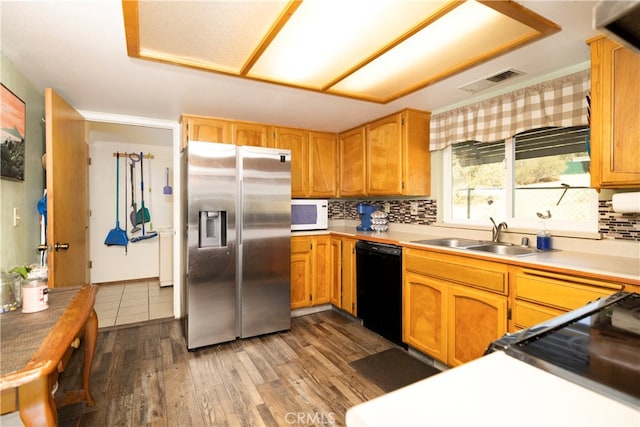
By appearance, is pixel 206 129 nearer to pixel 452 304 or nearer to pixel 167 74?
pixel 167 74

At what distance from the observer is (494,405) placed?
502 mm

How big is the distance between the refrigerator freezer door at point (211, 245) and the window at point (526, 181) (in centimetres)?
201

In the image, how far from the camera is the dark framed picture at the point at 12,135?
1772 millimetres

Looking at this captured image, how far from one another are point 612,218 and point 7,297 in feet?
10.4

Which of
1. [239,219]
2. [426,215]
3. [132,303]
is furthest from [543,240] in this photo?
[132,303]

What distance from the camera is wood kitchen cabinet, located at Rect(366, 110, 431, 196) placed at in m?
2.99

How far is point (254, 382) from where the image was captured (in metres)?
2.18

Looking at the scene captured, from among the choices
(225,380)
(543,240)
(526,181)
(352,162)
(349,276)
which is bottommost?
(225,380)

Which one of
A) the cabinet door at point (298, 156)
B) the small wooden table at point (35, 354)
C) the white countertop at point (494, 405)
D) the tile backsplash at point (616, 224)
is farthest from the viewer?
the cabinet door at point (298, 156)

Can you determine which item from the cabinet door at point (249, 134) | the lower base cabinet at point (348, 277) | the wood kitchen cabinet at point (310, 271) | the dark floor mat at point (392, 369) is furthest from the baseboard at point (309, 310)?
the cabinet door at point (249, 134)

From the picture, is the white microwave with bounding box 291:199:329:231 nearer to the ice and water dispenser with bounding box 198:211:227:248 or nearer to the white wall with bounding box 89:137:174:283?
the ice and water dispenser with bounding box 198:211:227:248

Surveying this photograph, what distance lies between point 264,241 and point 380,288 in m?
1.14

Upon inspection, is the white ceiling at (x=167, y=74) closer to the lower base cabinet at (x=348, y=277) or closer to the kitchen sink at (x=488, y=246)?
the kitchen sink at (x=488, y=246)

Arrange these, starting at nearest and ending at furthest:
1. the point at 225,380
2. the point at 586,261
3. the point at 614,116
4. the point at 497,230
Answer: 1. the point at 614,116
2. the point at 586,261
3. the point at 225,380
4. the point at 497,230
